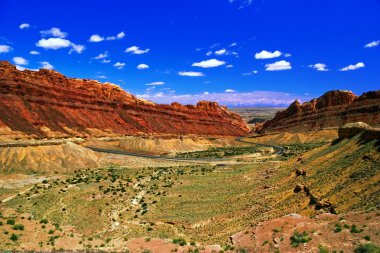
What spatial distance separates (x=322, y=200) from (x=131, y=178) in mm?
30060

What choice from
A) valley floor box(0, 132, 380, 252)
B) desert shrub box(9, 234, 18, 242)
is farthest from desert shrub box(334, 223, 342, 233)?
desert shrub box(9, 234, 18, 242)

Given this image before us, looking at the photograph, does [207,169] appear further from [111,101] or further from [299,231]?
[111,101]

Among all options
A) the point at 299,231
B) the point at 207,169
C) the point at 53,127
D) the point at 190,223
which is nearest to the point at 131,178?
the point at 207,169

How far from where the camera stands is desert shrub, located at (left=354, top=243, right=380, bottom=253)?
50.6 ft

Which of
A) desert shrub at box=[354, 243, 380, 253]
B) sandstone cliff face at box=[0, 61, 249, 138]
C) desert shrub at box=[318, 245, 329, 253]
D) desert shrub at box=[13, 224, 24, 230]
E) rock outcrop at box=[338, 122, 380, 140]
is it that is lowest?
desert shrub at box=[13, 224, 24, 230]

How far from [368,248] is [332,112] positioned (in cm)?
13614

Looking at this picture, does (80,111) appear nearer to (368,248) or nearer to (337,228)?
(337,228)

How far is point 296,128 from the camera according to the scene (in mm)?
153875

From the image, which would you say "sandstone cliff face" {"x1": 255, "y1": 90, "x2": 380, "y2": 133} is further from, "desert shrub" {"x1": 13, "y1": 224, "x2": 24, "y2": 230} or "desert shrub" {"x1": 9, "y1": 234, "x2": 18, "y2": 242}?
"desert shrub" {"x1": 9, "y1": 234, "x2": 18, "y2": 242}

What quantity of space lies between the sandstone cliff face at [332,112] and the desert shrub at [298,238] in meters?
113

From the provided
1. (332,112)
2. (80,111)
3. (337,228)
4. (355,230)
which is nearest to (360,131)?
(337,228)

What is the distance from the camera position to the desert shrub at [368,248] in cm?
1542

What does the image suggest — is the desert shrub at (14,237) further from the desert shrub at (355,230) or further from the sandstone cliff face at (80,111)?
the sandstone cliff face at (80,111)

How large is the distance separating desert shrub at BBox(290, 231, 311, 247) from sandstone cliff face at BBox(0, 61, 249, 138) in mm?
88604
